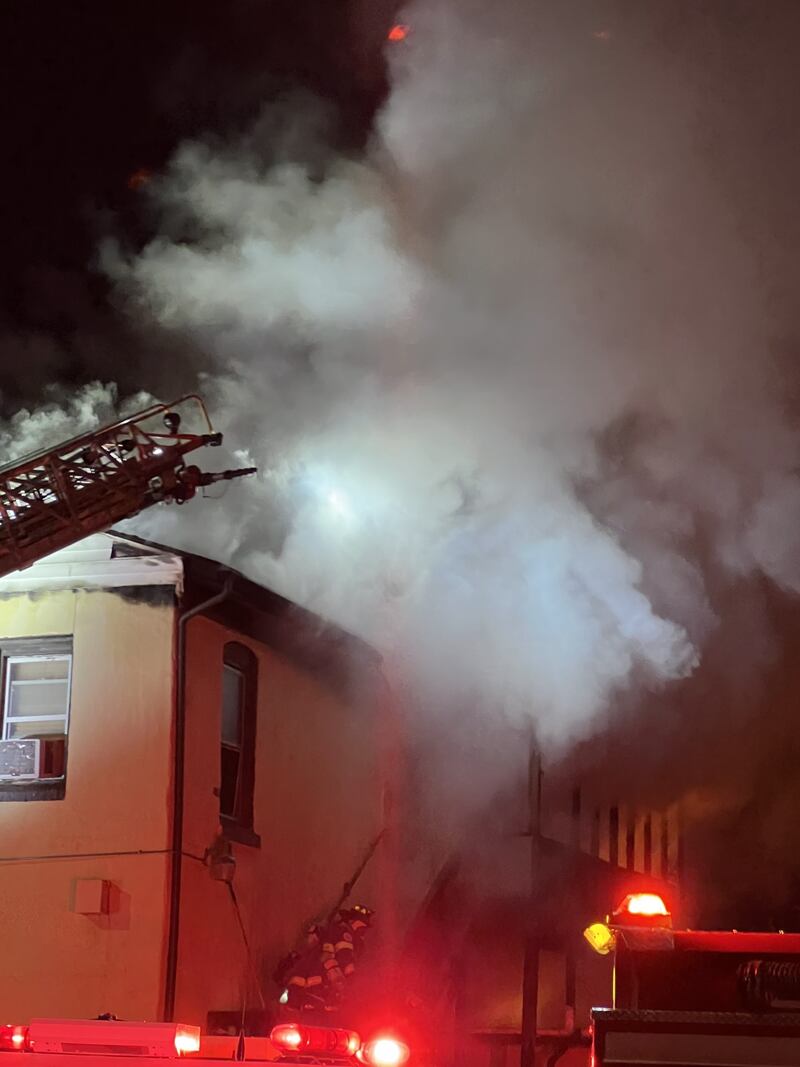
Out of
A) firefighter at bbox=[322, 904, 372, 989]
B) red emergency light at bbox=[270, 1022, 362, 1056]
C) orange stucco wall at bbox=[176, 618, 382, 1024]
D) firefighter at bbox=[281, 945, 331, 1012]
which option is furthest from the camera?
firefighter at bbox=[322, 904, 372, 989]

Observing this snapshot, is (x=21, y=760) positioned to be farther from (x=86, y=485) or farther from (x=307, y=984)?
(x=307, y=984)

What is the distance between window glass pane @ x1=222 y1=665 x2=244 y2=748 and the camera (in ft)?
41.8

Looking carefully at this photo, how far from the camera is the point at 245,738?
42.3ft

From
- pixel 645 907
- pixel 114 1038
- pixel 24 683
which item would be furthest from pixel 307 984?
pixel 645 907

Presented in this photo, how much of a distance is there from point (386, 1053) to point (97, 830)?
5.06m

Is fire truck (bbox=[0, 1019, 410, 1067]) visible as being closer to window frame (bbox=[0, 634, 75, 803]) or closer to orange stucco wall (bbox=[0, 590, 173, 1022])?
orange stucco wall (bbox=[0, 590, 173, 1022])

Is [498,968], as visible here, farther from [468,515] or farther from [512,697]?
[468,515]

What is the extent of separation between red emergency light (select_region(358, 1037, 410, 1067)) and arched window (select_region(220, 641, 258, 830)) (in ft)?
18.8

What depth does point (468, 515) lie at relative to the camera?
14188 mm

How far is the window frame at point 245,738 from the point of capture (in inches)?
498

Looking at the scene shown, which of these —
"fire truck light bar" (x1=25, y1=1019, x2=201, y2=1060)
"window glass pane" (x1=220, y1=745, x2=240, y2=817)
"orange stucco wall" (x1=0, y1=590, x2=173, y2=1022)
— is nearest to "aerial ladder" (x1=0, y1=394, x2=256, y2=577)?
"orange stucco wall" (x1=0, y1=590, x2=173, y2=1022)

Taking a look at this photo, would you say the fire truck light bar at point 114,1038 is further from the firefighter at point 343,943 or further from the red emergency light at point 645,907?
the firefighter at point 343,943

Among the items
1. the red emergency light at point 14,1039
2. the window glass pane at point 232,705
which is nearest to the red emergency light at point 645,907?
the red emergency light at point 14,1039

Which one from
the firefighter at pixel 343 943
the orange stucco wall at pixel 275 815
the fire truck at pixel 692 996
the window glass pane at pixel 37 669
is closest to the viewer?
the fire truck at pixel 692 996
